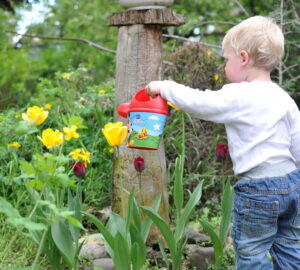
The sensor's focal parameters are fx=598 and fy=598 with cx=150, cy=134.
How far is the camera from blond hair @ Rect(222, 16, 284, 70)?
2.41 metres

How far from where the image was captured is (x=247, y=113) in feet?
7.83

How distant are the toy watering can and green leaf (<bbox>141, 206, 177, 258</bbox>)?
283 mm

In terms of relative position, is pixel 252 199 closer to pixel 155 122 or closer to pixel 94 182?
pixel 155 122

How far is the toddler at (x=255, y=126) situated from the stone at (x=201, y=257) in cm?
70

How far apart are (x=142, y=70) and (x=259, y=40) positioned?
3.46 feet

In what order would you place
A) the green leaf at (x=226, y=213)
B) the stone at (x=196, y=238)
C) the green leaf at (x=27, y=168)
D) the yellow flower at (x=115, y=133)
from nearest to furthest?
the green leaf at (x=27, y=168) < the yellow flower at (x=115, y=133) < the green leaf at (x=226, y=213) < the stone at (x=196, y=238)

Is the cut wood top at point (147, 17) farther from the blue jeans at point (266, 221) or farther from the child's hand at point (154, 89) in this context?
the blue jeans at point (266, 221)

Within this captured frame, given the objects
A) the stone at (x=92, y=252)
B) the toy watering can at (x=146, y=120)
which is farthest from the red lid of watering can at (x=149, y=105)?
the stone at (x=92, y=252)

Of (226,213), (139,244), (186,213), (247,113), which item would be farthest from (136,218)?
(247,113)

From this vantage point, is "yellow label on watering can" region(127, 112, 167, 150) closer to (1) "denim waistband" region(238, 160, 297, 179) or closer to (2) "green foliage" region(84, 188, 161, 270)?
(2) "green foliage" region(84, 188, 161, 270)

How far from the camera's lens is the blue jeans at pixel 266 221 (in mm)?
2393

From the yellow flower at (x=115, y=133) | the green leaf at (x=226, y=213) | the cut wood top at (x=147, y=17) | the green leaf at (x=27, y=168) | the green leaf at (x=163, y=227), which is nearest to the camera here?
the green leaf at (x=27, y=168)

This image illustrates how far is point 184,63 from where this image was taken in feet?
14.9

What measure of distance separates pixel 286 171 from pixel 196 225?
4.02 ft
